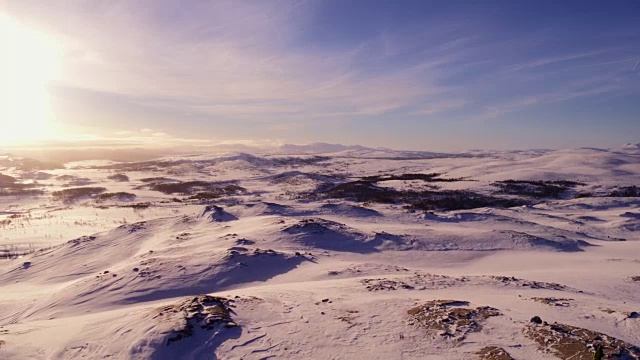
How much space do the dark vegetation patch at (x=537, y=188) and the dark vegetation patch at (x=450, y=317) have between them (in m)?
40.0

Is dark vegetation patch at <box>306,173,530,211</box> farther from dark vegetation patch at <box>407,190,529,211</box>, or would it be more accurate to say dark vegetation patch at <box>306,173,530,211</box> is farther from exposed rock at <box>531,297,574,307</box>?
exposed rock at <box>531,297,574,307</box>

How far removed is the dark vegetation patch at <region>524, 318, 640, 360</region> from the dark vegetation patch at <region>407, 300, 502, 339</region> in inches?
43.6

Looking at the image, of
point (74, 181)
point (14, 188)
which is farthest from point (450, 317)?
point (74, 181)

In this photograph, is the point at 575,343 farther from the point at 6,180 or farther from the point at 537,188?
the point at 6,180

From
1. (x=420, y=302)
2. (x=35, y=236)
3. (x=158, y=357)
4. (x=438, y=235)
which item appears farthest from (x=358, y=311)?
(x=35, y=236)

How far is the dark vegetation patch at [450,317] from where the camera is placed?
9203mm

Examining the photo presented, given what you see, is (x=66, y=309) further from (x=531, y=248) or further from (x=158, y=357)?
(x=531, y=248)

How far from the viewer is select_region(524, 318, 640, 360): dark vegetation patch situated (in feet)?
25.6

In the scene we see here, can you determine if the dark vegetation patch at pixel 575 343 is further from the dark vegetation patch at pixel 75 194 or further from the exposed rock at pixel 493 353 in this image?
the dark vegetation patch at pixel 75 194

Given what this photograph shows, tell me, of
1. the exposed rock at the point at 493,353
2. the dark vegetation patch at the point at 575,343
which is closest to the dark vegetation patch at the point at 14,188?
the exposed rock at the point at 493,353

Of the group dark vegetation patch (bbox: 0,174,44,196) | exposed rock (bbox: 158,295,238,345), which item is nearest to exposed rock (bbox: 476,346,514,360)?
exposed rock (bbox: 158,295,238,345)

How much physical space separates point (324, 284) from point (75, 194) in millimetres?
53142

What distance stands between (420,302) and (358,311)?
1806 mm

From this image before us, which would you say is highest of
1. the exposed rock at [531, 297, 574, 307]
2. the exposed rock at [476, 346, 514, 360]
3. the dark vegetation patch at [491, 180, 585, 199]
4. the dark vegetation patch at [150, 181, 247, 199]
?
the exposed rock at [476, 346, 514, 360]
